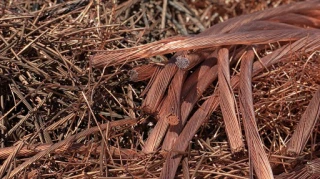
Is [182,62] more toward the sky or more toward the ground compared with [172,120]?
more toward the sky

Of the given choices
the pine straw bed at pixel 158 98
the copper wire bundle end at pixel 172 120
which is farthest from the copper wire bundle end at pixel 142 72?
the copper wire bundle end at pixel 172 120

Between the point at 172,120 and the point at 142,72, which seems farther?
the point at 142,72

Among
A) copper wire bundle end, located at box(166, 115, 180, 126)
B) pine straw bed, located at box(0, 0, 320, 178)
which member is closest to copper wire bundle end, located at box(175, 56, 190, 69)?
pine straw bed, located at box(0, 0, 320, 178)

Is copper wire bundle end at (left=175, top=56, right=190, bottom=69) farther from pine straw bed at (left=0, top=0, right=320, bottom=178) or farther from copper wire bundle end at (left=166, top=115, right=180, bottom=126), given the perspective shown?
copper wire bundle end at (left=166, top=115, right=180, bottom=126)

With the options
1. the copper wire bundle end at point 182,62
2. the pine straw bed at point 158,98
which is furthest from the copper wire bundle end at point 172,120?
the copper wire bundle end at point 182,62

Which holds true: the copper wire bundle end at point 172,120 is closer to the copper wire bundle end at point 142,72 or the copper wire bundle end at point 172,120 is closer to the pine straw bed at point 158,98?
the pine straw bed at point 158,98

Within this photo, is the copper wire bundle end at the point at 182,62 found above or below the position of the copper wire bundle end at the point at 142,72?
above

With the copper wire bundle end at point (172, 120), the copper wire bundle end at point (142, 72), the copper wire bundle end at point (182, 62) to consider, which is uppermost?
the copper wire bundle end at point (182, 62)

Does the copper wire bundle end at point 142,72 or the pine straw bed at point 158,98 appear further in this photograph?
the copper wire bundle end at point 142,72

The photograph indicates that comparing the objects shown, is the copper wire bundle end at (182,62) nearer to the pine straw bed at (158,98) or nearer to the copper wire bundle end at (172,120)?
the pine straw bed at (158,98)

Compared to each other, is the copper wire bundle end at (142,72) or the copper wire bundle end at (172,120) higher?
the copper wire bundle end at (142,72)
